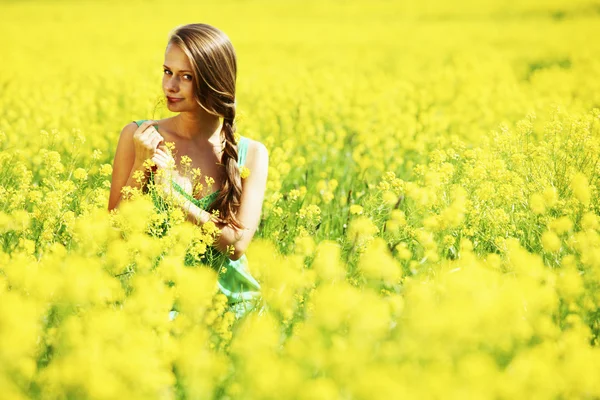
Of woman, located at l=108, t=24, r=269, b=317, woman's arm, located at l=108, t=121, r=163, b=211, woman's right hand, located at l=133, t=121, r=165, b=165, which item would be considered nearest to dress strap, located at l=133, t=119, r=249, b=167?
woman, located at l=108, t=24, r=269, b=317

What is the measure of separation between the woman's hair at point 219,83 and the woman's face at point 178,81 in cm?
3

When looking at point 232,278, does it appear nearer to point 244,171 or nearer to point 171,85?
point 244,171

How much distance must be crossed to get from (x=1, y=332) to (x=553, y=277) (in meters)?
1.60

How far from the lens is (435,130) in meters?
5.50

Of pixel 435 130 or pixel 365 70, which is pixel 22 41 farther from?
pixel 435 130

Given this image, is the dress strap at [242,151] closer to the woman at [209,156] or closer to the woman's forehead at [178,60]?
the woman at [209,156]

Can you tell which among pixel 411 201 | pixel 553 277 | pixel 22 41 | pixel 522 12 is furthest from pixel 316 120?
pixel 522 12

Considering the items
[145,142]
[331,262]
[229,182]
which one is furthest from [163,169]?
[331,262]

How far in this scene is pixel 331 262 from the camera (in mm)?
1803

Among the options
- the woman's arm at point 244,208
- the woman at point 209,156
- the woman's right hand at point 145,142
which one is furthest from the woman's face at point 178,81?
the woman's arm at point 244,208

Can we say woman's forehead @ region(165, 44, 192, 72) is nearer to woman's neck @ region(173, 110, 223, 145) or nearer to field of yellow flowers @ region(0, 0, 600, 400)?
woman's neck @ region(173, 110, 223, 145)

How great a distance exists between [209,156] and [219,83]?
0.37 metres

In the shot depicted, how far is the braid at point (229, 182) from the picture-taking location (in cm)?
Result: 272

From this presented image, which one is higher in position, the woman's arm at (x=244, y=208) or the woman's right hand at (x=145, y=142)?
the woman's right hand at (x=145, y=142)
